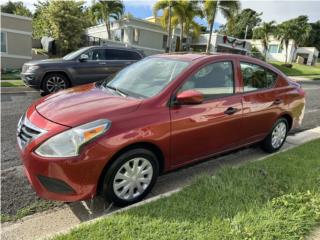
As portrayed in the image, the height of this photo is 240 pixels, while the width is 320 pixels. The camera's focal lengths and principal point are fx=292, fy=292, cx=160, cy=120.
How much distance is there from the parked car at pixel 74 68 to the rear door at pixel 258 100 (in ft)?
17.8

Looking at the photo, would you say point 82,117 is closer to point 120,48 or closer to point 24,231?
point 24,231

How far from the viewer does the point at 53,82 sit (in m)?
9.15

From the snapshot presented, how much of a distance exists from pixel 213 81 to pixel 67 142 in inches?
84.0

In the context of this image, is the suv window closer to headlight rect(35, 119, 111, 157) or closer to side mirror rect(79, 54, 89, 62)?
side mirror rect(79, 54, 89, 62)

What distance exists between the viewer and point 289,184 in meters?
3.60

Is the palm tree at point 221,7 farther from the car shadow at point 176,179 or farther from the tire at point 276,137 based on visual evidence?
the car shadow at point 176,179

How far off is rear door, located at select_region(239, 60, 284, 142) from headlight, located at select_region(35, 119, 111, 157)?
2.43 m

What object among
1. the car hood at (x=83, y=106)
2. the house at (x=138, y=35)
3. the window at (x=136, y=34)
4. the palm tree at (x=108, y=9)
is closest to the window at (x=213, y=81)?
the car hood at (x=83, y=106)

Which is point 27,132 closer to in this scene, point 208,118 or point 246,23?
point 208,118

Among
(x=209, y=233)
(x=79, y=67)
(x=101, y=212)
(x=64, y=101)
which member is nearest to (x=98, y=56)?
(x=79, y=67)

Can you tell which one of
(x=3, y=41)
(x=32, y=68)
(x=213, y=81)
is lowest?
(x=32, y=68)

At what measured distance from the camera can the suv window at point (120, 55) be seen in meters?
10.1

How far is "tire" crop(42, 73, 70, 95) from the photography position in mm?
9023

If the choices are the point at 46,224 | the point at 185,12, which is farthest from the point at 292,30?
the point at 46,224
